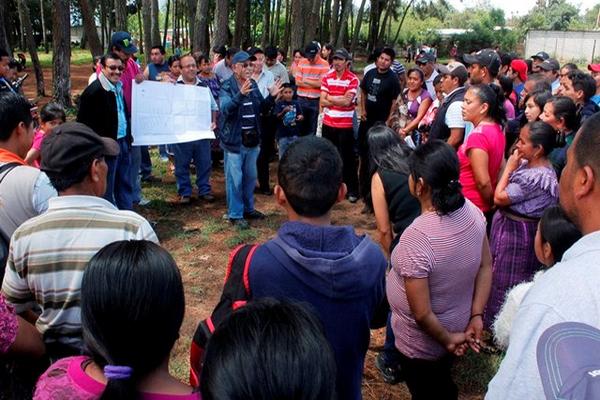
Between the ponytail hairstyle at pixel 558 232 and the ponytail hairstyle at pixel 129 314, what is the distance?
183 centimetres

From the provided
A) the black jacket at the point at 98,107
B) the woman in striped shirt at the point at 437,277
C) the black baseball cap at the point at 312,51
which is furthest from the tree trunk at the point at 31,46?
the woman in striped shirt at the point at 437,277

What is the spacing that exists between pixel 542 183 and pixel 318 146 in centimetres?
225

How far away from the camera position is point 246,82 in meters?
5.54

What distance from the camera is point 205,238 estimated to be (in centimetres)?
589

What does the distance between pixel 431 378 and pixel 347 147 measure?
452 centimetres

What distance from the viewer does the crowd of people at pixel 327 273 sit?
1.07 metres

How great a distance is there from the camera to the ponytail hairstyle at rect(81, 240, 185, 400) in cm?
139

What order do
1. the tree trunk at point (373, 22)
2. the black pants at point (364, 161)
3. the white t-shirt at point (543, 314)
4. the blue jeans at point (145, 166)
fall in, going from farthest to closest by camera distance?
Answer: the tree trunk at point (373, 22) < the blue jeans at point (145, 166) < the black pants at point (364, 161) < the white t-shirt at point (543, 314)

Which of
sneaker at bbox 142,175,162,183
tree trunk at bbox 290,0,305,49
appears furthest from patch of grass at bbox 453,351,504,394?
tree trunk at bbox 290,0,305,49

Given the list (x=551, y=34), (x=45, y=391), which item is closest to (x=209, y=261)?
(x=45, y=391)

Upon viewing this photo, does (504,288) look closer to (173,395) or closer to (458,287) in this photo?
(458,287)

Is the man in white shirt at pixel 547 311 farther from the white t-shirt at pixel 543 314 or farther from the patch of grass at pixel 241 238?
the patch of grass at pixel 241 238

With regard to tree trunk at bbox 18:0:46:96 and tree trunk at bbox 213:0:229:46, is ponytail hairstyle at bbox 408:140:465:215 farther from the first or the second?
tree trunk at bbox 18:0:46:96

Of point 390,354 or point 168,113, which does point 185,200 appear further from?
point 390,354
